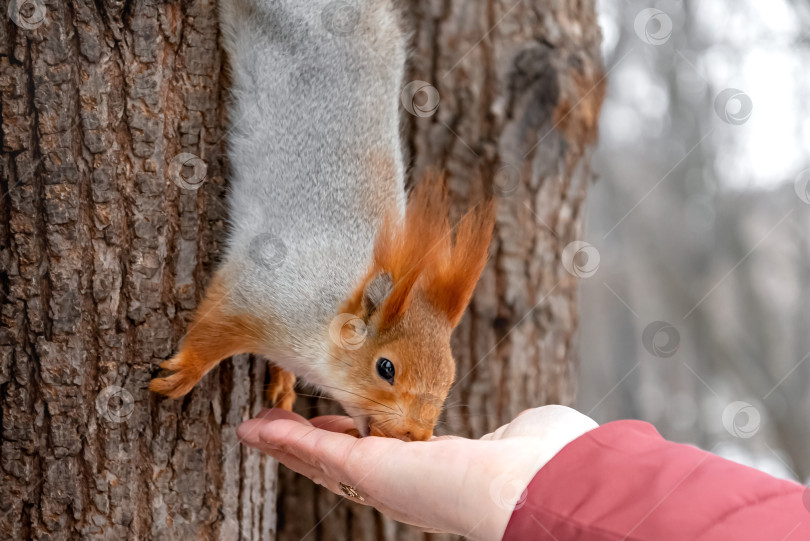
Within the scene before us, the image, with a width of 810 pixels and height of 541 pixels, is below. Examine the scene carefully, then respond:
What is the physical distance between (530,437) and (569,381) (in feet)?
2.39

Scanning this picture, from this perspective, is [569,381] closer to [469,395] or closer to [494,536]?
[469,395]

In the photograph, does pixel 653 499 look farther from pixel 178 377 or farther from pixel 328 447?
pixel 178 377

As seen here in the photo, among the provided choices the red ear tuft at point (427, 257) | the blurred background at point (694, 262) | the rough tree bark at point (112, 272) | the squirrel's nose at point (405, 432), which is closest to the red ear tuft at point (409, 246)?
the red ear tuft at point (427, 257)

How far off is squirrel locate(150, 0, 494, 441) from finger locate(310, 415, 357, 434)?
0.13 meters

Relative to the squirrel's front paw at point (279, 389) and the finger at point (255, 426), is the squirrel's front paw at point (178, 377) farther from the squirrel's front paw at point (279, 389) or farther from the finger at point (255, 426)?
the squirrel's front paw at point (279, 389)

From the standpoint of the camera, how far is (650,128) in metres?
4.15

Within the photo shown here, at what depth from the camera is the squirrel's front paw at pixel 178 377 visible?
1.07 metres

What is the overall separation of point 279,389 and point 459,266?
46cm

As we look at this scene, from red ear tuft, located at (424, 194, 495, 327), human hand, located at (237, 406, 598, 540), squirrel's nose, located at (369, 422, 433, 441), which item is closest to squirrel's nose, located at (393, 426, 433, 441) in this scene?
squirrel's nose, located at (369, 422, 433, 441)

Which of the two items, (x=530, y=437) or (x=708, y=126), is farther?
(x=708, y=126)

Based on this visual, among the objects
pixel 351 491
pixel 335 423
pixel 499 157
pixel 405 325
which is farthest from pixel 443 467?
pixel 499 157

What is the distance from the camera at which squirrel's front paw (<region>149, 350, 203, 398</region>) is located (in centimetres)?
107

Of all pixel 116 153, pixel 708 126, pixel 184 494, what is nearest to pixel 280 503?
pixel 184 494

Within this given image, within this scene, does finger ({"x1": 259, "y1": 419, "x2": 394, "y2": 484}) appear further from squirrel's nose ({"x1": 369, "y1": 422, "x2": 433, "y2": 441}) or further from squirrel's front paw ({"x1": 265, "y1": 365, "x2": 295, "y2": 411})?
squirrel's front paw ({"x1": 265, "y1": 365, "x2": 295, "y2": 411})
